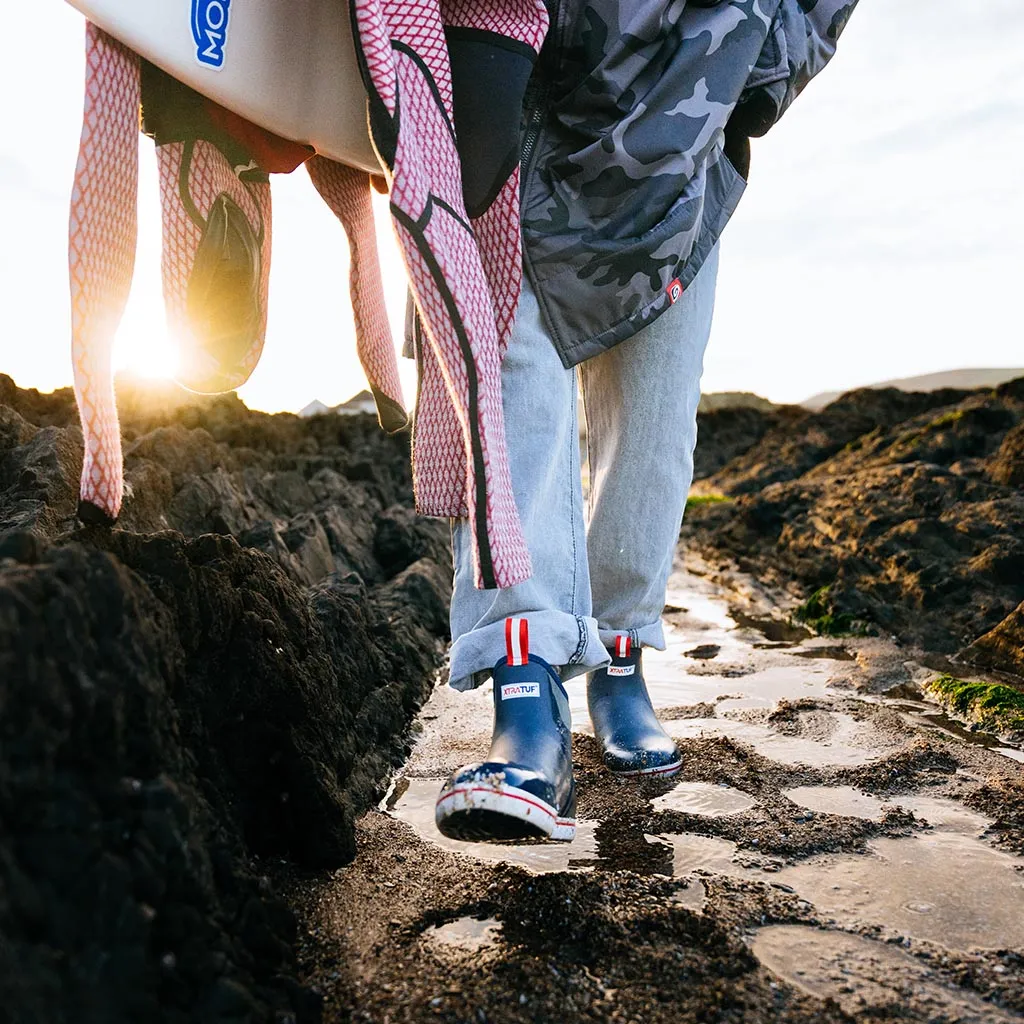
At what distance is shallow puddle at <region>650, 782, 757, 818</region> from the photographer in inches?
77.9

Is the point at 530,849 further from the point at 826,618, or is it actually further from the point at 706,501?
the point at 706,501

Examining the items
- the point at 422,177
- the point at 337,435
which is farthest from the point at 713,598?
the point at 337,435

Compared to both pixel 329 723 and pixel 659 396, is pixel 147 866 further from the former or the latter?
pixel 659 396

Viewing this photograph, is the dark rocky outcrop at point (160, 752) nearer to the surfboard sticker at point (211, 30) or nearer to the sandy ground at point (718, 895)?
the sandy ground at point (718, 895)

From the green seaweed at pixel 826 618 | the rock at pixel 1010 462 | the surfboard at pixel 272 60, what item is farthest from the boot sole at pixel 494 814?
the rock at pixel 1010 462

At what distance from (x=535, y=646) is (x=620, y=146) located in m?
0.99

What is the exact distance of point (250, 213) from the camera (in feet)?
7.49

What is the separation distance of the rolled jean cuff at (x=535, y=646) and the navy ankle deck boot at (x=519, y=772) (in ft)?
0.06

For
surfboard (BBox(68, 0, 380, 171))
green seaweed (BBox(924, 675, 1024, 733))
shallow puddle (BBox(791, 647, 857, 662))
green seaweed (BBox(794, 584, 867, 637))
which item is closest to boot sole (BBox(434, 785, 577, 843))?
surfboard (BBox(68, 0, 380, 171))

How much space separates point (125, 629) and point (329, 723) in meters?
0.74

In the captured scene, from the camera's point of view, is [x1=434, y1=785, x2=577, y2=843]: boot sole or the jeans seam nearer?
[x1=434, y1=785, x2=577, y2=843]: boot sole

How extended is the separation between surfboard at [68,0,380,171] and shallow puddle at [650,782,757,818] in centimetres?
156

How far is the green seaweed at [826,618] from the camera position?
4.17 metres

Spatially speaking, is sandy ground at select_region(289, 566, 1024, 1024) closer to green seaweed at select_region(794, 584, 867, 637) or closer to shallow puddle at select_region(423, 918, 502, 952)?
shallow puddle at select_region(423, 918, 502, 952)
